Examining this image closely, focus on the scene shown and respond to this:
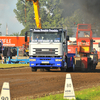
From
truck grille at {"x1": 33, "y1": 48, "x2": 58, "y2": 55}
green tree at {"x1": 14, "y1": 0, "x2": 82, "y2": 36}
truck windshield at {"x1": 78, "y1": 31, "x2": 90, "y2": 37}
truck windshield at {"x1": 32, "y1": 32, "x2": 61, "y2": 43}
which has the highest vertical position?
green tree at {"x1": 14, "y1": 0, "x2": 82, "y2": 36}

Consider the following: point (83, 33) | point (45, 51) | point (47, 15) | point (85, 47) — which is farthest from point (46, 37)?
point (47, 15)

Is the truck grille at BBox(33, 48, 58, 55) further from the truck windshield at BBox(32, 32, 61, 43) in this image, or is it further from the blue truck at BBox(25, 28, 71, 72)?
the truck windshield at BBox(32, 32, 61, 43)

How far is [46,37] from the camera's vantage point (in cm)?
2202

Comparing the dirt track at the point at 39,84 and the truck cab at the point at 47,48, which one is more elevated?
the truck cab at the point at 47,48

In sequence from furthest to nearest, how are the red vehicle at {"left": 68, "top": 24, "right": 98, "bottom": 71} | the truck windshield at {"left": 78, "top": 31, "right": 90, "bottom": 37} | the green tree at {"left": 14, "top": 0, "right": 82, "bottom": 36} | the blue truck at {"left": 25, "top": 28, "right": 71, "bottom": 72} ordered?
the green tree at {"left": 14, "top": 0, "right": 82, "bottom": 36}
the truck windshield at {"left": 78, "top": 31, "right": 90, "bottom": 37}
the red vehicle at {"left": 68, "top": 24, "right": 98, "bottom": 71}
the blue truck at {"left": 25, "top": 28, "right": 71, "bottom": 72}

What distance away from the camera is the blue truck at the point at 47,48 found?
21922 mm

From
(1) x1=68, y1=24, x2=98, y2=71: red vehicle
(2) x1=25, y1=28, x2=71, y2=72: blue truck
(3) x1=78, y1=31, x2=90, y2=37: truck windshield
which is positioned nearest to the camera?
(2) x1=25, y1=28, x2=71, y2=72: blue truck

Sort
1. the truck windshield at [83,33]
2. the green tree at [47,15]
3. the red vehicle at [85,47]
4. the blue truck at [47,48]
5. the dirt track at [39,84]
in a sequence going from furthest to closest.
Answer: the green tree at [47,15] → the truck windshield at [83,33] → the red vehicle at [85,47] → the blue truck at [47,48] → the dirt track at [39,84]

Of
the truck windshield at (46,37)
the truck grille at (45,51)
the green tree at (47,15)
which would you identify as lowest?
the truck grille at (45,51)

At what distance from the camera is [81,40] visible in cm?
3497

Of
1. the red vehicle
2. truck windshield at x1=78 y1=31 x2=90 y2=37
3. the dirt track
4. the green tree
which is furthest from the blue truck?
the green tree

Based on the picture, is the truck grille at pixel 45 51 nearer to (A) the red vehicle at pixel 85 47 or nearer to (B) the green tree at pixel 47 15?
(A) the red vehicle at pixel 85 47

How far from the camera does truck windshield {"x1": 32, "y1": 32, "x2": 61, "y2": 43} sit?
21984 mm

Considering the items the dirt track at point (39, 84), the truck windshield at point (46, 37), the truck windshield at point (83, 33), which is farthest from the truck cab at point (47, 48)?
the truck windshield at point (83, 33)
